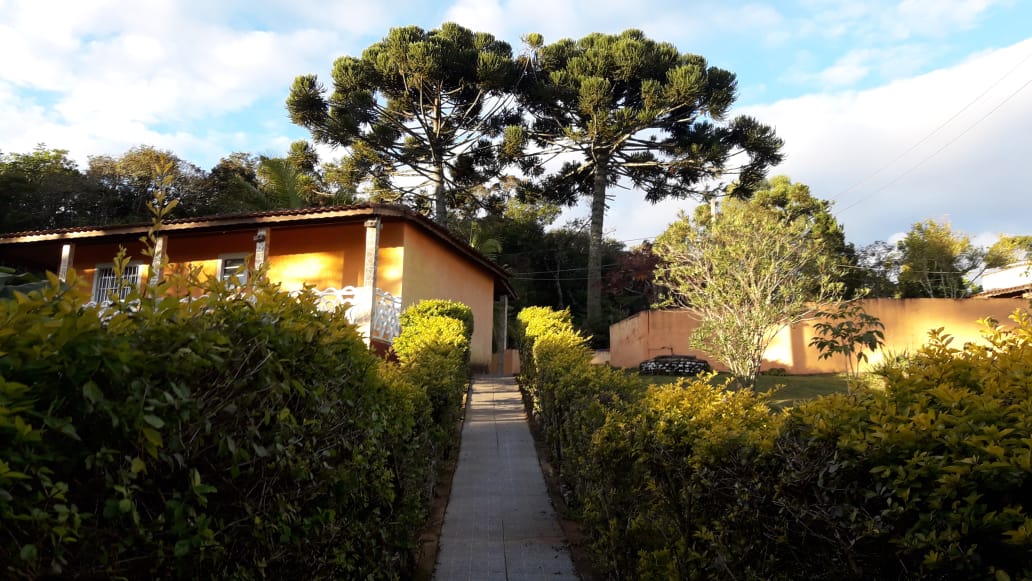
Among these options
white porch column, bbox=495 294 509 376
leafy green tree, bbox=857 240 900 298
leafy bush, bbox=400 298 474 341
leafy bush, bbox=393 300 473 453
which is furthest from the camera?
leafy green tree, bbox=857 240 900 298

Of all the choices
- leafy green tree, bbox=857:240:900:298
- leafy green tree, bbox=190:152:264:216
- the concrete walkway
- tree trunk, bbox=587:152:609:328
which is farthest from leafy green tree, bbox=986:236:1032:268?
leafy green tree, bbox=190:152:264:216

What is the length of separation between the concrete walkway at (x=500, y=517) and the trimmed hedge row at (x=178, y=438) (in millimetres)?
1903

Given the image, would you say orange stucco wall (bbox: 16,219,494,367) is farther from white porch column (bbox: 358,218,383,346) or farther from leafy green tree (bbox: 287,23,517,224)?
leafy green tree (bbox: 287,23,517,224)

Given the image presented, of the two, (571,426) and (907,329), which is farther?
(907,329)

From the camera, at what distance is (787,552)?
2.32 metres

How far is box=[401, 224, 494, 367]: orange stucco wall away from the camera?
1644 centimetres

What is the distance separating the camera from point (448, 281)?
1925 centimetres

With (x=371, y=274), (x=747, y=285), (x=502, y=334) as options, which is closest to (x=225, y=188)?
(x=502, y=334)

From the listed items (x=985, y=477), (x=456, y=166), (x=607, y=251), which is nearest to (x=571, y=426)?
(x=985, y=477)

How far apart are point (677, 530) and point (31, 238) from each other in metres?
19.7

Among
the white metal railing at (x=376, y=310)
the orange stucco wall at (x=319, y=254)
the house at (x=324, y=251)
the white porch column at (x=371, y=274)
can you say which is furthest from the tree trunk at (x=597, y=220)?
the white porch column at (x=371, y=274)

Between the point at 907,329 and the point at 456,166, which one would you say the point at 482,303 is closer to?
the point at 456,166

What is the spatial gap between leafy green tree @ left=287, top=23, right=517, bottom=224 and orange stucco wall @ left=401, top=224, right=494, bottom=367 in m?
5.29

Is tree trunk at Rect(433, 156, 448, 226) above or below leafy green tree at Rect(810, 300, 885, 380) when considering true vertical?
above
